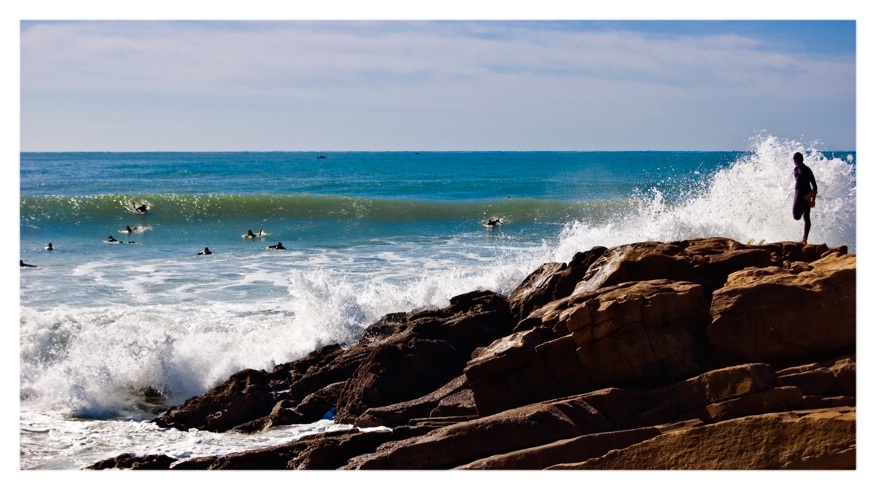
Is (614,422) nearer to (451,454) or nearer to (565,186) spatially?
(451,454)

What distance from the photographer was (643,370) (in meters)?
6.67

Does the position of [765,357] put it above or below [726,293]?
below

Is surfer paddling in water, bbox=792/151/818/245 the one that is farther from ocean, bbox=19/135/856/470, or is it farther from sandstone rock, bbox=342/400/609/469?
sandstone rock, bbox=342/400/609/469

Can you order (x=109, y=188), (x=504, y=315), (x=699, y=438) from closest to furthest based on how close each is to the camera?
1. (x=699, y=438)
2. (x=504, y=315)
3. (x=109, y=188)

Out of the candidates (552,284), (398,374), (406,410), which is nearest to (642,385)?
(406,410)

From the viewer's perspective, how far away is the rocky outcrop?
6051 millimetres

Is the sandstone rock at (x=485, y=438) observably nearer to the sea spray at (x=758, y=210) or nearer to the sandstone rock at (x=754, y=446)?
the sandstone rock at (x=754, y=446)

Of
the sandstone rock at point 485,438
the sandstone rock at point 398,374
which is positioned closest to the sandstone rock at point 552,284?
the sandstone rock at point 398,374

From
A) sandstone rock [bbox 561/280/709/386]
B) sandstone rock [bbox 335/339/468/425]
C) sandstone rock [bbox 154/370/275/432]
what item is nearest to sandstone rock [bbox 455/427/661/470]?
sandstone rock [bbox 561/280/709/386]

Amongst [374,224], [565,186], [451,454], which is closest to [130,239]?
[374,224]

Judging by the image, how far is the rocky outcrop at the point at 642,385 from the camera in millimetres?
6051

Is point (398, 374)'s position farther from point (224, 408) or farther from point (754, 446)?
point (754, 446)

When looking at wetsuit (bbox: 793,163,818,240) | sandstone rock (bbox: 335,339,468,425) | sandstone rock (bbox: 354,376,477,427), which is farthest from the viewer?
wetsuit (bbox: 793,163,818,240)

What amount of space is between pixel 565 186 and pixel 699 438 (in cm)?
3062
